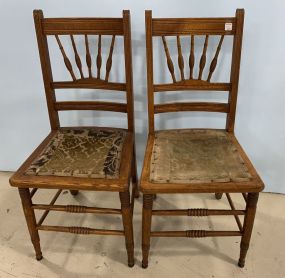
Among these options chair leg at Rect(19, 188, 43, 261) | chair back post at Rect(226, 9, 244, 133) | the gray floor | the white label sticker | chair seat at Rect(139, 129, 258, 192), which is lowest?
the gray floor

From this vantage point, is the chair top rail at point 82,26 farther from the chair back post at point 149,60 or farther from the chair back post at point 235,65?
the chair back post at point 235,65

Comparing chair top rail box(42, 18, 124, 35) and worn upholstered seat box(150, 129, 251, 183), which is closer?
worn upholstered seat box(150, 129, 251, 183)

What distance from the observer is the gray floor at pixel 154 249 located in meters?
1.33

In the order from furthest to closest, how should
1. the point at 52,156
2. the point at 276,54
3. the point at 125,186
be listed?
the point at 276,54, the point at 52,156, the point at 125,186

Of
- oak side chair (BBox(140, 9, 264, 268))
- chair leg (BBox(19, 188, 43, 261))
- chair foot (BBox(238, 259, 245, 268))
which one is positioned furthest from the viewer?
chair foot (BBox(238, 259, 245, 268))

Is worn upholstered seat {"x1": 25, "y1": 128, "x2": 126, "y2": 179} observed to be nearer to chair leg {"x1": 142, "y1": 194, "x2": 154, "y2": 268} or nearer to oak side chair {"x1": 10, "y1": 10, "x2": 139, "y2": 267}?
oak side chair {"x1": 10, "y1": 10, "x2": 139, "y2": 267}

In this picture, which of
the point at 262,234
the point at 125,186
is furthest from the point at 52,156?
the point at 262,234

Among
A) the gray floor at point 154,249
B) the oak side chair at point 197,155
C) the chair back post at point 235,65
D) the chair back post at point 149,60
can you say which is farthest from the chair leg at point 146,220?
the chair back post at point 235,65

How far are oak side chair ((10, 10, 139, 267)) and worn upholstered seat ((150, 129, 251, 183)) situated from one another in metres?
0.12

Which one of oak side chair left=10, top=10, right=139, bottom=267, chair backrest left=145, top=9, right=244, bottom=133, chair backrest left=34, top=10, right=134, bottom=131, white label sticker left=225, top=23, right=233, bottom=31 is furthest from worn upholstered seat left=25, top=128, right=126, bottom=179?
white label sticker left=225, top=23, right=233, bottom=31

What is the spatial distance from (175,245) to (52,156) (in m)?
0.68

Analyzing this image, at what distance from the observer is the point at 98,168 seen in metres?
1.17

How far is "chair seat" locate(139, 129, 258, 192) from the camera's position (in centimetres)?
110

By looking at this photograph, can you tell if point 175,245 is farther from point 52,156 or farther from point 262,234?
point 52,156
